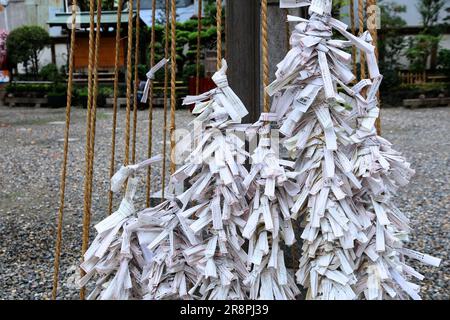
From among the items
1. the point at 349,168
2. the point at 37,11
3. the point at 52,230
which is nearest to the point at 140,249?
the point at 349,168

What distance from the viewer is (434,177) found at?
5246mm

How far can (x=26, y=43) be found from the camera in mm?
13625

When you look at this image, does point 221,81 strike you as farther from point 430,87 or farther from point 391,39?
point 391,39

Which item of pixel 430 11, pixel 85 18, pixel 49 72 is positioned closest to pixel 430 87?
pixel 430 11

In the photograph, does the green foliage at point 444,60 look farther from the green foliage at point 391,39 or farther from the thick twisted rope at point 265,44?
the thick twisted rope at point 265,44

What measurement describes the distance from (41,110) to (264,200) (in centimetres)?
1154

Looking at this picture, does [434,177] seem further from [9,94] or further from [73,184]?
[9,94]

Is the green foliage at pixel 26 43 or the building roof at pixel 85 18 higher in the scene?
the building roof at pixel 85 18

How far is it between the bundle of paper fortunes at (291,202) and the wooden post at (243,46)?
60 centimetres

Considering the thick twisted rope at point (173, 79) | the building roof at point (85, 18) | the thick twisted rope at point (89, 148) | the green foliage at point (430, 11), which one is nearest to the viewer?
the thick twisted rope at point (173, 79)

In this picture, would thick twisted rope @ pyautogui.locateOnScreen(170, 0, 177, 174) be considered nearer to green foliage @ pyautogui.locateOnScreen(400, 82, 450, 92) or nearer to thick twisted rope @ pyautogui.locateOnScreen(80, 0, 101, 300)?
thick twisted rope @ pyautogui.locateOnScreen(80, 0, 101, 300)

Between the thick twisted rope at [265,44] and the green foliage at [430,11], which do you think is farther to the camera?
the green foliage at [430,11]

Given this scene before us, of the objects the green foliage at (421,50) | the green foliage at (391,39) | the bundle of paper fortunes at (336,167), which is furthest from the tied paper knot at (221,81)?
the green foliage at (421,50)

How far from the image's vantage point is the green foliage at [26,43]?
13.6 meters
